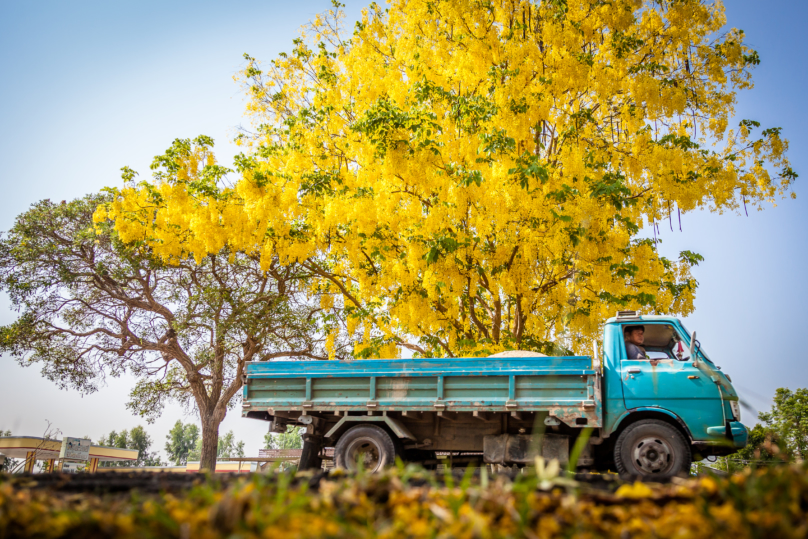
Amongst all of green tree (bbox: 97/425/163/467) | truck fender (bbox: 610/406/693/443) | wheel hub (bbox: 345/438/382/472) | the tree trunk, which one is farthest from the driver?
green tree (bbox: 97/425/163/467)

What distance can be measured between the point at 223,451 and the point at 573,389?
90.5 m

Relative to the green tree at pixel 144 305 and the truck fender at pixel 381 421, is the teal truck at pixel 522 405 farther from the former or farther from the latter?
the green tree at pixel 144 305

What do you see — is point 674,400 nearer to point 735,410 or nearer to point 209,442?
point 735,410

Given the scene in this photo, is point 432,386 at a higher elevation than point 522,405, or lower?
higher

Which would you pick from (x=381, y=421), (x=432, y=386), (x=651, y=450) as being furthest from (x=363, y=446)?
(x=651, y=450)

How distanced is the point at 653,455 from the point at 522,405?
1631mm

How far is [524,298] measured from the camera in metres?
13.7

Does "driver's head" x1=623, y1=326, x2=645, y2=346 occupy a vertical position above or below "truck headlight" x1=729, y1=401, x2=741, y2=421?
above

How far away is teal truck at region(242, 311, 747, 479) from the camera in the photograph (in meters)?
7.14

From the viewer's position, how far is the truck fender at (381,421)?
758 centimetres

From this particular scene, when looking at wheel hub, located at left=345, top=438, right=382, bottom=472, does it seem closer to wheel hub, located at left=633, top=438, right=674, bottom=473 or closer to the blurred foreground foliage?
wheel hub, located at left=633, top=438, right=674, bottom=473

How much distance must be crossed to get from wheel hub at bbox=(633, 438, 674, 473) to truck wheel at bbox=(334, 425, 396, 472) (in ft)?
9.83

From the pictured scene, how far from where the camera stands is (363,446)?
7844 millimetres

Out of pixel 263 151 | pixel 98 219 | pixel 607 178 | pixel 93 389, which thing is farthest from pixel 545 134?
pixel 93 389
